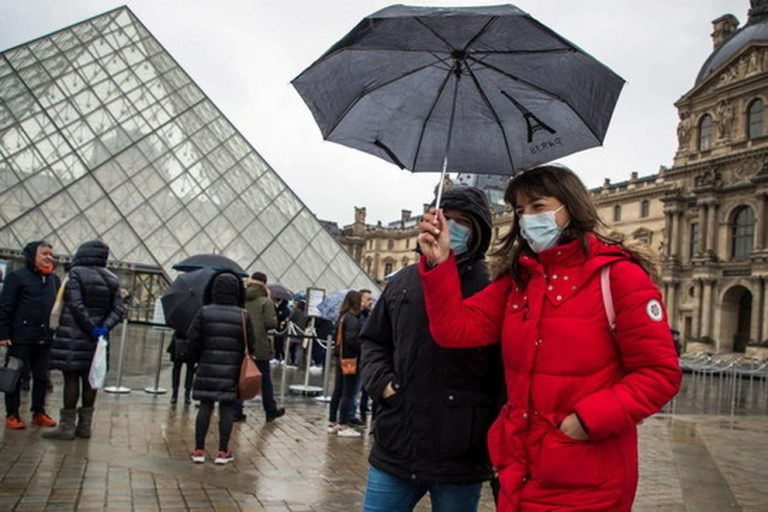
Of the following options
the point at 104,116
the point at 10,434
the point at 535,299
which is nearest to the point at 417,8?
the point at 535,299

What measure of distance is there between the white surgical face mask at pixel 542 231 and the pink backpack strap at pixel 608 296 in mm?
213

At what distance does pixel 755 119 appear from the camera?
140 feet

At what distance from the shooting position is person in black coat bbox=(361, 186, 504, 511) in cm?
248

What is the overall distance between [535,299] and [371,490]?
3.24 feet

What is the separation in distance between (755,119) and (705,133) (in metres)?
3.79

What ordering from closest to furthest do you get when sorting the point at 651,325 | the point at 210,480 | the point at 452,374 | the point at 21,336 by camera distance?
1. the point at 651,325
2. the point at 452,374
3. the point at 210,480
4. the point at 21,336

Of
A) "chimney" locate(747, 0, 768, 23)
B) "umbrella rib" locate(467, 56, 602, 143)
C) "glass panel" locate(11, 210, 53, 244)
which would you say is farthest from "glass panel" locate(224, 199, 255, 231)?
"chimney" locate(747, 0, 768, 23)

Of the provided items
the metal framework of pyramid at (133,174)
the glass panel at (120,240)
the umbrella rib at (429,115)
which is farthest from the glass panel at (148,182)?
the umbrella rib at (429,115)

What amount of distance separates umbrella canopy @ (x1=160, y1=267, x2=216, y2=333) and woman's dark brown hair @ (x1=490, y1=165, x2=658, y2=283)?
6163mm

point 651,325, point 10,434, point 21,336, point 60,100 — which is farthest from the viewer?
point 60,100

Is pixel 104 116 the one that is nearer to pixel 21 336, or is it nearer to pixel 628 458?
pixel 21 336

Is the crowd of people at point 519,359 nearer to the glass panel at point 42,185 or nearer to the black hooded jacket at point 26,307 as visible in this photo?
the black hooded jacket at point 26,307

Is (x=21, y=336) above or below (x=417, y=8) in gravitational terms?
below

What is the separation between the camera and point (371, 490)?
2.57m
